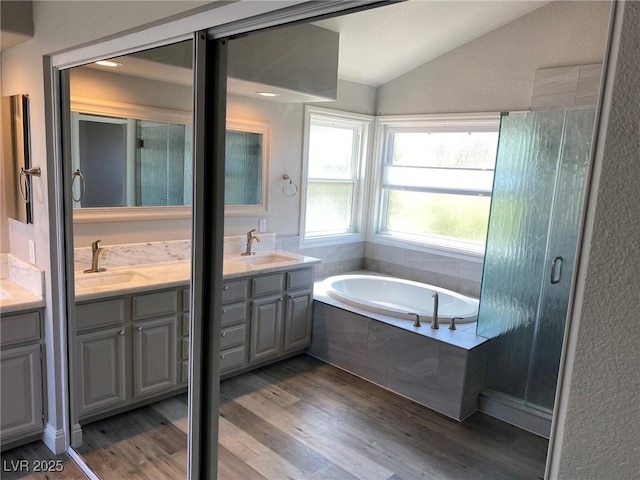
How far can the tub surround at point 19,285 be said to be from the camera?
7.59 feet

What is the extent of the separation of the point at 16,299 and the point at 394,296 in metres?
2.80

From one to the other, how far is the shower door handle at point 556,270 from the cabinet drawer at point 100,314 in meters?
2.00

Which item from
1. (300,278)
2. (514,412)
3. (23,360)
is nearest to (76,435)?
(23,360)

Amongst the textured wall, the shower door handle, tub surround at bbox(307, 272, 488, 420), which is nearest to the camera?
the textured wall

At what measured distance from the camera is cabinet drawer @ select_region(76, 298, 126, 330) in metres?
2.33

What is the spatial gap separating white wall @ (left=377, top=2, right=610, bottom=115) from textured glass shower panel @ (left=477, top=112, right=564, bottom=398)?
355mm

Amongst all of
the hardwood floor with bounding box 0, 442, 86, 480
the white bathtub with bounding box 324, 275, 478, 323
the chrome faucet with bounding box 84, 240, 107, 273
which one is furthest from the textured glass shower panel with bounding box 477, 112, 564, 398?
the hardwood floor with bounding box 0, 442, 86, 480

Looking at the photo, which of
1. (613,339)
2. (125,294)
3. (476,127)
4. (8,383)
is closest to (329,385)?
(125,294)

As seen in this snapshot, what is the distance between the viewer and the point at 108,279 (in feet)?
7.84

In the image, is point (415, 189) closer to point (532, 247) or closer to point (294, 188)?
point (294, 188)

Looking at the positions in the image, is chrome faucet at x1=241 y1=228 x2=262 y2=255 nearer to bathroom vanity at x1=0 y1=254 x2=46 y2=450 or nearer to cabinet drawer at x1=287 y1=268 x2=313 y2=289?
cabinet drawer at x1=287 y1=268 x2=313 y2=289

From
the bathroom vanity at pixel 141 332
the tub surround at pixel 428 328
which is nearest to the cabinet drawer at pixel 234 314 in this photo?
the bathroom vanity at pixel 141 332

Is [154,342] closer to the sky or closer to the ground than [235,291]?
closer to the ground

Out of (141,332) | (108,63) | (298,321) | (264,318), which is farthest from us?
(298,321)
